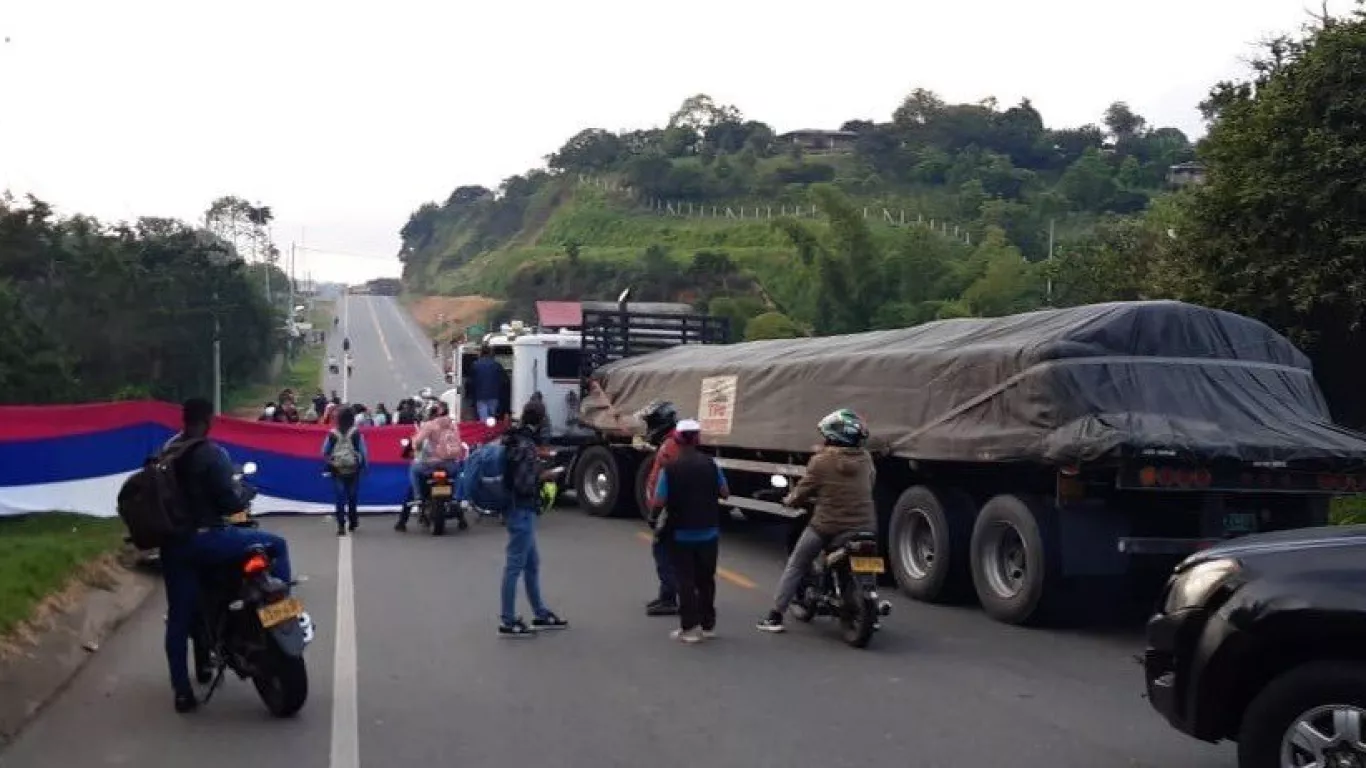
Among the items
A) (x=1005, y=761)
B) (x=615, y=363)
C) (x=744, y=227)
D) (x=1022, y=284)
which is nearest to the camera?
(x=1005, y=761)

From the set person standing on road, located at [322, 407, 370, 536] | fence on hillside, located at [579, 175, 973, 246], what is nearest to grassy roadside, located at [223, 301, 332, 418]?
person standing on road, located at [322, 407, 370, 536]

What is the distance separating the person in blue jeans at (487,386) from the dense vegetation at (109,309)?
841 cm

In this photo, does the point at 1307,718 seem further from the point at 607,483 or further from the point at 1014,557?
the point at 607,483

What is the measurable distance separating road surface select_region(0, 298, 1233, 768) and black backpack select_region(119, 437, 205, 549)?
105 centimetres

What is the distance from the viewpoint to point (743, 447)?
53.7 feet

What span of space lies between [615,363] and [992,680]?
41.7 ft

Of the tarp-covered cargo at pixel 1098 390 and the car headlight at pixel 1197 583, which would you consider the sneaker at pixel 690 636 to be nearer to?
the tarp-covered cargo at pixel 1098 390

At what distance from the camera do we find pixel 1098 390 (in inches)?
435

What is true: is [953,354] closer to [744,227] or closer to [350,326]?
[744,227]

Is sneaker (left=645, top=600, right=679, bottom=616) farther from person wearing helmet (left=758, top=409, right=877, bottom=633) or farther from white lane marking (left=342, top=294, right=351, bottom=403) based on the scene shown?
white lane marking (left=342, top=294, right=351, bottom=403)

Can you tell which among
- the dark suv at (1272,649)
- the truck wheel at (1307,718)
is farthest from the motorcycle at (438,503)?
the truck wheel at (1307,718)

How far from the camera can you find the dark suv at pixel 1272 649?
559 centimetres

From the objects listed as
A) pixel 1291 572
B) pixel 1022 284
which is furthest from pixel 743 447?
pixel 1022 284

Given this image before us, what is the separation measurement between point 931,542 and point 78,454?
11.2 meters
